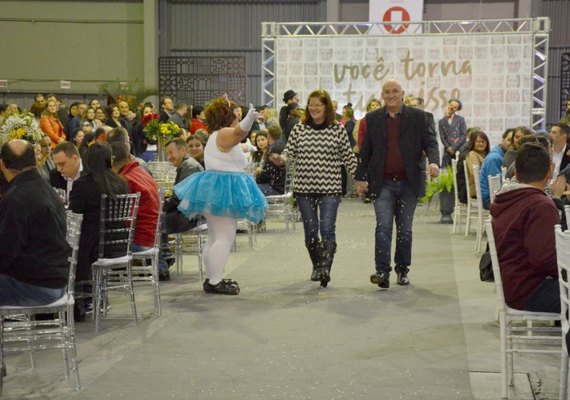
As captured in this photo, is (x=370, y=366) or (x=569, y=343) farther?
(x=370, y=366)

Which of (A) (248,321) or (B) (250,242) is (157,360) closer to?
(A) (248,321)

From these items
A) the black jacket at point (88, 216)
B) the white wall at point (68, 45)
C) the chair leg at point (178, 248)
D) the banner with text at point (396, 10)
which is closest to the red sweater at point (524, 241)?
the black jacket at point (88, 216)

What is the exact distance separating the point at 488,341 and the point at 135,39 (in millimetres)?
18286

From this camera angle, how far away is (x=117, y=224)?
6.36 m

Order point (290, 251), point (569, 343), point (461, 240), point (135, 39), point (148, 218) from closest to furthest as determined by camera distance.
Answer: point (569, 343), point (148, 218), point (290, 251), point (461, 240), point (135, 39)

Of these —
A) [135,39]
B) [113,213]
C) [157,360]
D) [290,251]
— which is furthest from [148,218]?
[135,39]

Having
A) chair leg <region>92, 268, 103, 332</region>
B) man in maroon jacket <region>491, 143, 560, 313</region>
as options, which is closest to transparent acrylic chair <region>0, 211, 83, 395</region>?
chair leg <region>92, 268, 103, 332</region>

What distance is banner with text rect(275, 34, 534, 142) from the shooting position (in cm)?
1628

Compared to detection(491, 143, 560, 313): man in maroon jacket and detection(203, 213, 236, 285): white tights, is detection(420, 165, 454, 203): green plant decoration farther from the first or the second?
detection(491, 143, 560, 313): man in maroon jacket

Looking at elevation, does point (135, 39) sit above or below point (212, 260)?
above

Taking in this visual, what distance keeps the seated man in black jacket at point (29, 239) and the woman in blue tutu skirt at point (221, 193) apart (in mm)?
2481

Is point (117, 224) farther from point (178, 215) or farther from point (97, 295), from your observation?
point (178, 215)

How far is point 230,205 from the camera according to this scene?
735 cm

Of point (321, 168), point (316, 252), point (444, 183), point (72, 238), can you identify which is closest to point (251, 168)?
point (444, 183)
